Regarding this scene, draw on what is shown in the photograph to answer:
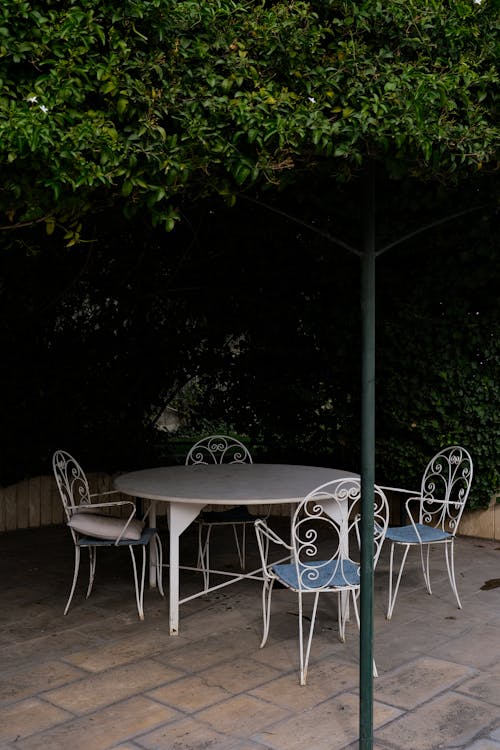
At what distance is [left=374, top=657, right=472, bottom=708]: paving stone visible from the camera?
356cm

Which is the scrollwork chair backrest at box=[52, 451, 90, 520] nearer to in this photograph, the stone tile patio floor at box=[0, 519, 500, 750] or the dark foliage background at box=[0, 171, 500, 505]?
the stone tile patio floor at box=[0, 519, 500, 750]

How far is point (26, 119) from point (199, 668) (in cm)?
260

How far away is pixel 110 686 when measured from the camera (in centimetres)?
368

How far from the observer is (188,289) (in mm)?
7535

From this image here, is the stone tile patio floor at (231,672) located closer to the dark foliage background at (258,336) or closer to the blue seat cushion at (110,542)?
the blue seat cushion at (110,542)

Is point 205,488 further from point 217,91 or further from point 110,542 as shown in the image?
point 217,91

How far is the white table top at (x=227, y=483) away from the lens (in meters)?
4.46

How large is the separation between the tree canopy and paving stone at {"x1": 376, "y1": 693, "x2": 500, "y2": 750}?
2.15 m

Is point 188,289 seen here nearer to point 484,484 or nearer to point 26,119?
point 484,484

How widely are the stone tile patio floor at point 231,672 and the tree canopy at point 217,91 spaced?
199 cm

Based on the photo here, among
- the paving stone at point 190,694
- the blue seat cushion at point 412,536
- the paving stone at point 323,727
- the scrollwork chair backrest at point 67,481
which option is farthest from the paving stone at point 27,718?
the blue seat cushion at point 412,536

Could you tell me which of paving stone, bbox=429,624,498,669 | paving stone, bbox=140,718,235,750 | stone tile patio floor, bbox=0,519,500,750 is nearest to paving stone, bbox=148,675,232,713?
stone tile patio floor, bbox=0,519,500,750

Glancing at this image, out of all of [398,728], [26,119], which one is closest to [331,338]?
[398,728]

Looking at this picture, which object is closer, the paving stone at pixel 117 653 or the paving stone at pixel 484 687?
the paving stone at pixel 484 687
